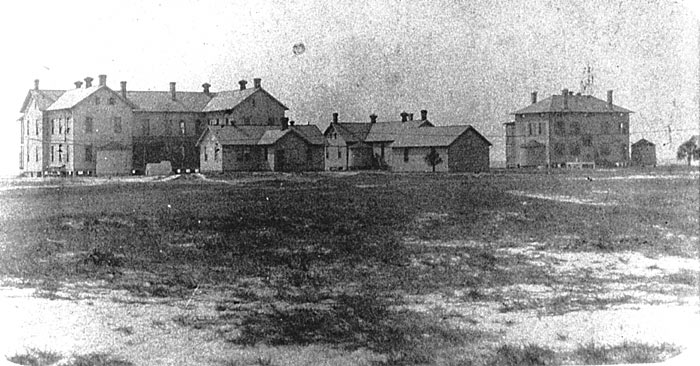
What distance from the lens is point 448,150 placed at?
535cm

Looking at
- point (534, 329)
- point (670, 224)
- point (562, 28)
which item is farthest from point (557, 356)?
point (562, 28)

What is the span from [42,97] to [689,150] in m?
5.19

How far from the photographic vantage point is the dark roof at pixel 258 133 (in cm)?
496

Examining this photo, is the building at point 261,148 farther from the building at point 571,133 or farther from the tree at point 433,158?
the building at point 571,133

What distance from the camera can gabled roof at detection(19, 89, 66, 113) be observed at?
4891 millimetres

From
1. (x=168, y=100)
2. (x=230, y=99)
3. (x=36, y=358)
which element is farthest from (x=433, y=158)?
(x=36, y=358)

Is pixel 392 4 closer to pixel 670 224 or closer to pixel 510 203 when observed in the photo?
pixel 510 203

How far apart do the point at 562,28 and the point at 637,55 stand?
705mm

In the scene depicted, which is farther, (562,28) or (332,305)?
(562,28)

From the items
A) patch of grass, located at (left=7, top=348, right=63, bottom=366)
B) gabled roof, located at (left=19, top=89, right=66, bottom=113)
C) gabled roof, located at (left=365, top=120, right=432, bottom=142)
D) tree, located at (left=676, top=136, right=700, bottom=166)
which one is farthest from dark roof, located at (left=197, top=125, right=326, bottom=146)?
tree, located at (left=676, top=136, right=700, bottom=166)

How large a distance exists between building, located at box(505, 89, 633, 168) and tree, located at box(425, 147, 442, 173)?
0.58 meters

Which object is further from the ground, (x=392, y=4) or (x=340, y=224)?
(x=392, y=4)

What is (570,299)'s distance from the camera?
471 cm

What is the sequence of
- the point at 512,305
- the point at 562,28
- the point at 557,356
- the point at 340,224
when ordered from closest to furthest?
the point at 557,356 → the point at 512,305 → the point at 340,224 → the point at 562,28
